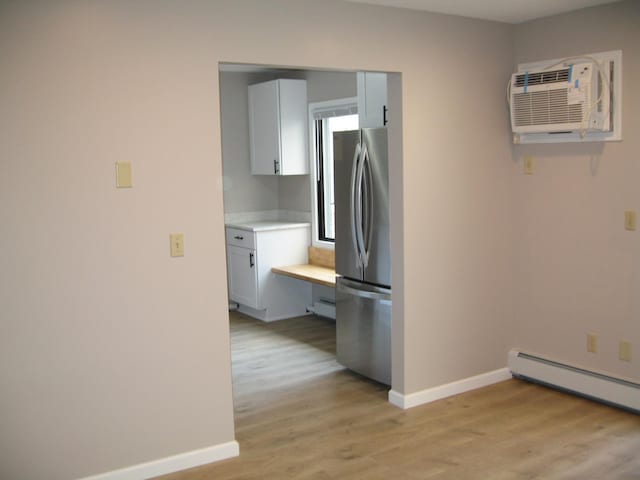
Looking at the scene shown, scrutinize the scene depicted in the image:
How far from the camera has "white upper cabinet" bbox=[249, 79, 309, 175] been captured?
6477 mm

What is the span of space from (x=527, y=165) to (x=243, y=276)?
10.4 feet

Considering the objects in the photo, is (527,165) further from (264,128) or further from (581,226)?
(264,128)

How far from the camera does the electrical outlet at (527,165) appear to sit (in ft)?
14.5

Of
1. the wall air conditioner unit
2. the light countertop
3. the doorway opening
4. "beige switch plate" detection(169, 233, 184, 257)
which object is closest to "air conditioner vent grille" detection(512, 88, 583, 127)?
the wall air conditioner unit

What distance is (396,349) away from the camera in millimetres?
4219

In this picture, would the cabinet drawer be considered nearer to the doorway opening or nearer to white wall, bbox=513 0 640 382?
the doorway opening

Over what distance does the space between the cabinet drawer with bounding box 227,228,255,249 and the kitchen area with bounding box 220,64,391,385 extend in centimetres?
1

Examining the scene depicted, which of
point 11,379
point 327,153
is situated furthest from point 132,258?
point 327,153

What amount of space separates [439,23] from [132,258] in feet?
7.75

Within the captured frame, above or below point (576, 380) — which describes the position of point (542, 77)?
above

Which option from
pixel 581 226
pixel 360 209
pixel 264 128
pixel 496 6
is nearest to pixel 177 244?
pixel 360 209

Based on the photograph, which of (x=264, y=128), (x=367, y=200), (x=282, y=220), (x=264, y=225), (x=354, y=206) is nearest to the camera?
(x=367, y=200)

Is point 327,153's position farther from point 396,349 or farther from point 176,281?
point 176,281

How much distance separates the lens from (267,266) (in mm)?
6441
